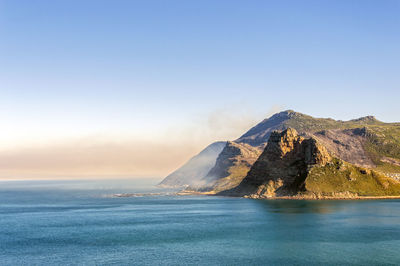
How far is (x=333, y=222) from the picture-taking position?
575 ft

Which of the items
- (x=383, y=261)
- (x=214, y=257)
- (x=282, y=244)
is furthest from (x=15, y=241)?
(x=383, y=261)

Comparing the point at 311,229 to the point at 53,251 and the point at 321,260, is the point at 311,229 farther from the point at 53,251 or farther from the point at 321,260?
the point at 53,251

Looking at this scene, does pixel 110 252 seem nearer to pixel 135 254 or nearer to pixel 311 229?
pixel 135 254

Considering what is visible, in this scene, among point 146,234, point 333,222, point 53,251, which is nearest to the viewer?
point 53,251

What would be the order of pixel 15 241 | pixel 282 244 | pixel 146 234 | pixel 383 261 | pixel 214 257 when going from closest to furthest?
pixel 383 261, pixel 214 257, pixel 282 244, pixel 15 241, pixel 146 234

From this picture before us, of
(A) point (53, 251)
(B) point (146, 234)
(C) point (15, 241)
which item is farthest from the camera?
(B) point (146, 234)

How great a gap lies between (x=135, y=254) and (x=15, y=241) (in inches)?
2105

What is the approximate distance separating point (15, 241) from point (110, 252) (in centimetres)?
4496

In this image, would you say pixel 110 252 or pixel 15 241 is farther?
pixel 15 241

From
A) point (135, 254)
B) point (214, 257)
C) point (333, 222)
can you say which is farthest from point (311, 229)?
point (135, 254)

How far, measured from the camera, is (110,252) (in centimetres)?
12031

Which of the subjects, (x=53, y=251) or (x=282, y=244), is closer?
(x=53, y=251)

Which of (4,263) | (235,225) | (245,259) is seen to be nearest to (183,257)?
(245,259)

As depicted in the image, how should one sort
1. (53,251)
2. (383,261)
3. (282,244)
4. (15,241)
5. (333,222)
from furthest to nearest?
(333,222) < (15,241) < (282,244) < (53,251) < (383,261)
